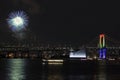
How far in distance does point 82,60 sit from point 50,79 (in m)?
106

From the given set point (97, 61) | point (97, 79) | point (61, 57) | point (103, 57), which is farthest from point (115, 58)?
point (97, 79)

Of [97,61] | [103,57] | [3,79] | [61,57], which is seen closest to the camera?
[3,79]

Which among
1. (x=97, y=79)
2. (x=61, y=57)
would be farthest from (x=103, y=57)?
(x=97, y=79)

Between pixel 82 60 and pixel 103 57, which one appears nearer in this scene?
pixel 103 57

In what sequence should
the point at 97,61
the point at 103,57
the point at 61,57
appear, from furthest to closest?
the point at 61,57 < the point at 97,61 < the point at 103,57

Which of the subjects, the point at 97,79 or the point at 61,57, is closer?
the point at 97,79

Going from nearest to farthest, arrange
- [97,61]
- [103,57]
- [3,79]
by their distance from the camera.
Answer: [3,79] < [103,57] < [97,61]

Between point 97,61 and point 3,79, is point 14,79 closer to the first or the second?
point 3,79

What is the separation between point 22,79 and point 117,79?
10.2m

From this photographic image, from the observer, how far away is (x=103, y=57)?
367ft

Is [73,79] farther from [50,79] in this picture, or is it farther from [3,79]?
[3,79]

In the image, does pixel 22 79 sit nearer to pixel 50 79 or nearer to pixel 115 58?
pixel 50 79

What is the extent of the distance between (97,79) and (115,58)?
3635 inches

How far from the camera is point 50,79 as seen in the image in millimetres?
46500
